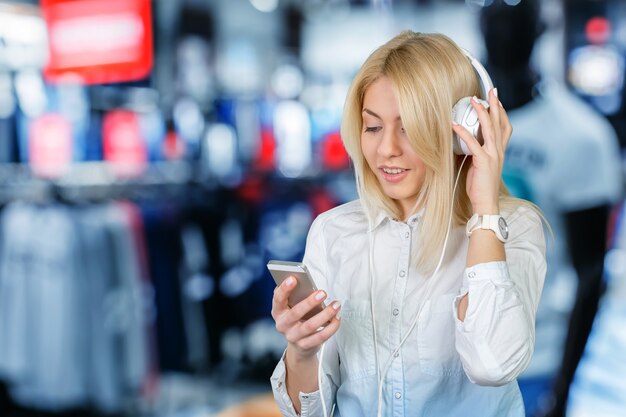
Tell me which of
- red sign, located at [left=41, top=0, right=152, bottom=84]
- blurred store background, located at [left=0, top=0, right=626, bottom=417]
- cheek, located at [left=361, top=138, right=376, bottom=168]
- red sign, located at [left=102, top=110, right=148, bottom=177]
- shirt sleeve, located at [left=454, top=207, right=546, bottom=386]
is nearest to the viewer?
shirt sleeve, located at [left=454, top=207, right=546, bottom=386]

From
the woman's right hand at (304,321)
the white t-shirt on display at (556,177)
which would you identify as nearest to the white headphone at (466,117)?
the woman's right hand at (304,321)

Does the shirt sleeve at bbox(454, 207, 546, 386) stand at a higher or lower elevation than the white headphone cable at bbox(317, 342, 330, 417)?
higher

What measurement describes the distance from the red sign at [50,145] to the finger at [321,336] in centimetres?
280

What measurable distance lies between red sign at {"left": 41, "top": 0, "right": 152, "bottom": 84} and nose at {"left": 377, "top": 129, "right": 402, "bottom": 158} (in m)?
2.48

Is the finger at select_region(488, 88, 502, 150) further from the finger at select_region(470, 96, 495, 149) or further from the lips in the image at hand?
the lips

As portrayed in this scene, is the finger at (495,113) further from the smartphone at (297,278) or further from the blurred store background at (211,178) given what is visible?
the blurred store background at (211,178)

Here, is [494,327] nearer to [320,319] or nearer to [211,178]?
[320,319]

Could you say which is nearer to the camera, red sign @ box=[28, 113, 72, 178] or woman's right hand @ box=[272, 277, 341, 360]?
woman's right hand @ box=[272, 277, 341, 360]

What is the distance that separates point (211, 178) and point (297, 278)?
314 centimetres

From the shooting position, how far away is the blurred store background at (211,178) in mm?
3402

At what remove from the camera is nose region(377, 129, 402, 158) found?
1384 millimetres

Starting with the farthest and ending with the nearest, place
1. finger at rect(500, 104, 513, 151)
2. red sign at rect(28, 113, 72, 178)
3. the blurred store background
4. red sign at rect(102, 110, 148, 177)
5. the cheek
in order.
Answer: red sign at rect(102, 110, 148, 177), red sign at rect(28, 113, 72, 178), the blurred store background, the cheek, finger at rect(500, 104, 513, 151)

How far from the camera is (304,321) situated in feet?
4.33

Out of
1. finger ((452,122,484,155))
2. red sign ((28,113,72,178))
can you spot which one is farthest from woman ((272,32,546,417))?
red sign ((28,113,72,178))
